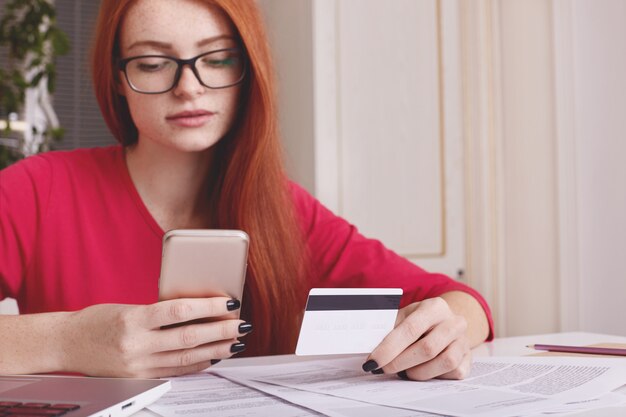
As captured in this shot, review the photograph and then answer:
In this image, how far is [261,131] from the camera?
1.21 m

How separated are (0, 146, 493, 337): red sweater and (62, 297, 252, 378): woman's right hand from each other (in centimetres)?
36

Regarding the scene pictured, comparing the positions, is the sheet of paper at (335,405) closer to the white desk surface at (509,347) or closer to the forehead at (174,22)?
the white desk surface at (509,347)

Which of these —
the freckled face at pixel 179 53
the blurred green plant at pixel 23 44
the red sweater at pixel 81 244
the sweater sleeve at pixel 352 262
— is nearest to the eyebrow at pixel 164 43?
the freckled face at pixel 179 53

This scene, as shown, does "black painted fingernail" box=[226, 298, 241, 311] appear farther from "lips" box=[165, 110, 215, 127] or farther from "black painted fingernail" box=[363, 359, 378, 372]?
"lips" box=[165, 110, 215, 127]

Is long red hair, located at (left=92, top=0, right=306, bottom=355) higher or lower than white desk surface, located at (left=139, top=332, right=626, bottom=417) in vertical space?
higher

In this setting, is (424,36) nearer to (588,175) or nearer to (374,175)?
(374,175)

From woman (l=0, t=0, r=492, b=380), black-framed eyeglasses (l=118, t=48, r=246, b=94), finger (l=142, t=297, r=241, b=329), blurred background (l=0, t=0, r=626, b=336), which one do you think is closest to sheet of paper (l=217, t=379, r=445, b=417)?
finger (l=142, t=297, r=241, b=329)

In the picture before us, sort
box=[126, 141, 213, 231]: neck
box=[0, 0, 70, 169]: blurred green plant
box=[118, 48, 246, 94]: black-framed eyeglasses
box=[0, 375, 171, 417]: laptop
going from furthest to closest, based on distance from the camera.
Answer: box=[0, 0, 70, 169]: blurred green plant → box=[126, 141, 213, 231]: neck → box=[118, 48, 246, 94]: black-framed eyeglasses → box=[0, 375, 171, 417]: laptop

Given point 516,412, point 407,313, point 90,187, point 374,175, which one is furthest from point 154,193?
point 374,175

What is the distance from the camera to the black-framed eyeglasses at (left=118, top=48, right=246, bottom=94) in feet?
3.60

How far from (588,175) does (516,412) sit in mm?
1966

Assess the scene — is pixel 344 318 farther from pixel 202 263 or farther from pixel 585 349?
pixel 585 349

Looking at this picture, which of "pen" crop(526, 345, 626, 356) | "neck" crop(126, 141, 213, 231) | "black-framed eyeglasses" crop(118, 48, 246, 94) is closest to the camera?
"pen" crop(526, 345, 626, 356)

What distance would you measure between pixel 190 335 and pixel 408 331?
0.84 ft
